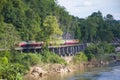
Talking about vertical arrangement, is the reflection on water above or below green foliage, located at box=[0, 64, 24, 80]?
below

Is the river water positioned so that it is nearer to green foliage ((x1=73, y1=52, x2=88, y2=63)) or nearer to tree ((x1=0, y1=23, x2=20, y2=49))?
tree ((x1=0, y1=23, x2=20, y2=49))

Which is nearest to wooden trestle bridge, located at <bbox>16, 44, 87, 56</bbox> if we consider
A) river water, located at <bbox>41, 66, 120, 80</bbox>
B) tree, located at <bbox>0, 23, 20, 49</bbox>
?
tree, located at <bbox>0, 23, 20, 49</bbox>

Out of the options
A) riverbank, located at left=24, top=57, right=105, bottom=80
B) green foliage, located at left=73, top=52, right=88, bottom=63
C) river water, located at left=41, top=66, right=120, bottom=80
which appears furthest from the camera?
green foliage, located at left=73, top=52, right=88, bottom=63

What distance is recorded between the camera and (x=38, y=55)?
8750 cm

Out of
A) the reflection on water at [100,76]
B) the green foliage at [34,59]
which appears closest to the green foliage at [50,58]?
the green foliage at [34,59]

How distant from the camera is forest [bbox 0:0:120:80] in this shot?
252ft

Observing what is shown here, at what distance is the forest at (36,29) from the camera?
7696 cm

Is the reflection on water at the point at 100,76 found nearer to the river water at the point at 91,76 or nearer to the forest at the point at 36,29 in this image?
the river water at the point at 91,76

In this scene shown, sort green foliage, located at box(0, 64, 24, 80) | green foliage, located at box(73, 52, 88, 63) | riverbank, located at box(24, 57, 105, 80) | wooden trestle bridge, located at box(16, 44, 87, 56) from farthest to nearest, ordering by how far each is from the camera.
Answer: green foliage, located at box(73, 52, 88, 63), wooden trestle bridge, located at box(16, 44, 87, 56), riverbank, located at box(24, 57, 105, 80), green foliage, located at box(0, 64, 24, 80)

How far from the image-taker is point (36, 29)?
96312 millimetres

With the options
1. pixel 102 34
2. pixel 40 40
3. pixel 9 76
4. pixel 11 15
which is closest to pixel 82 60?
pixel 40 40

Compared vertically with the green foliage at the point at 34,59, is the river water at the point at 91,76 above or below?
below

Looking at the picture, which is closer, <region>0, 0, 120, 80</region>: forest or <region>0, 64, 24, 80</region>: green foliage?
<region>0, 64, 24, 80</region>: green foliage

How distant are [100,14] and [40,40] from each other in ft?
213
